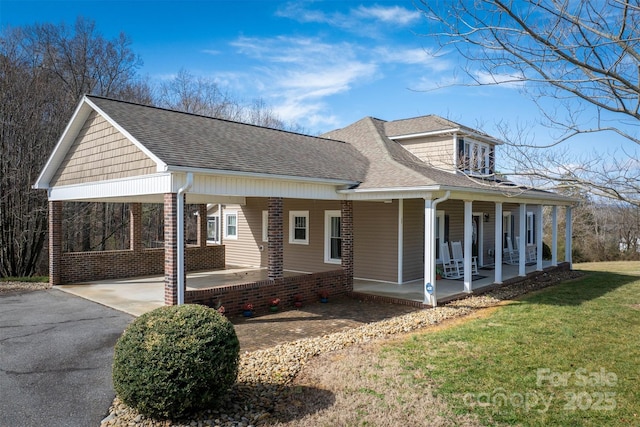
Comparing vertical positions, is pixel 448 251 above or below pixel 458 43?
below

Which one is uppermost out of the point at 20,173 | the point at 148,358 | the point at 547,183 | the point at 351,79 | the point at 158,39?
the point at 158,39

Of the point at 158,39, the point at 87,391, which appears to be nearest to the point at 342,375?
the point at 87,391

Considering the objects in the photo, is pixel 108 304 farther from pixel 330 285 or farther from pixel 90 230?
pixel 90 230

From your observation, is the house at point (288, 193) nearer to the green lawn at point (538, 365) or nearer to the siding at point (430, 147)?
the siding at point (430, 147)

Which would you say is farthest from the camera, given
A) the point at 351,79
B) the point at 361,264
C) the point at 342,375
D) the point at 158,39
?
the point at 158,39

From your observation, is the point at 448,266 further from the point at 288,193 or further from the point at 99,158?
Result: the point at 99,158

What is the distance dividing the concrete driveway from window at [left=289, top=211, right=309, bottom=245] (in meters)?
7.04

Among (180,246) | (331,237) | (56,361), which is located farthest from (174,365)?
(331,237)

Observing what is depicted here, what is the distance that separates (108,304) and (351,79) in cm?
1024

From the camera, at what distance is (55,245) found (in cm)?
1238

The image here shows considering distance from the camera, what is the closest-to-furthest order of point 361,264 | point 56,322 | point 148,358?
point 148,358 → point 56,322 → point 361,264

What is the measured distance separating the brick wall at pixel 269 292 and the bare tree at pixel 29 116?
11146 mm

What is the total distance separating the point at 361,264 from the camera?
45.0 feet

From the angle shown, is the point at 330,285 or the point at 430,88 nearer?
the point at 430,88
